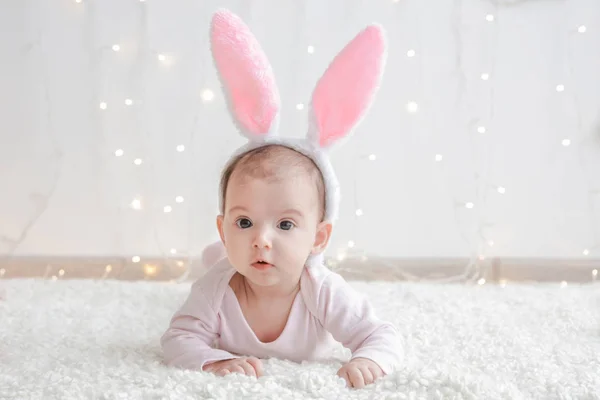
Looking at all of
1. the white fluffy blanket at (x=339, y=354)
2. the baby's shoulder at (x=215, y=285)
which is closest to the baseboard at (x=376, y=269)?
the white fluffy blanket at (x=339, y=354)

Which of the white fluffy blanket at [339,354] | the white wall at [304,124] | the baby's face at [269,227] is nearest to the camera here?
the white fluffy blanket at [339,354]

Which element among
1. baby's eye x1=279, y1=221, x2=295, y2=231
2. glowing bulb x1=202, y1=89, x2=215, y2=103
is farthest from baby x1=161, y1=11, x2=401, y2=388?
glowing bulb x1=202, y1=89, x2=215, y2=103

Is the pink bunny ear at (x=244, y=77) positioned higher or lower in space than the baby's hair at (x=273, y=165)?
higher

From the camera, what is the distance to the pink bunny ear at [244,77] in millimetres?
1150

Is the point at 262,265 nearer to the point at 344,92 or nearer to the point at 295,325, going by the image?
the point at 295,325

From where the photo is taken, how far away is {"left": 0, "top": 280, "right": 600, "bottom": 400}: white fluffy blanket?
97cm

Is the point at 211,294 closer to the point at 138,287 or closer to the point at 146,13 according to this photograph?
the point at 138,287

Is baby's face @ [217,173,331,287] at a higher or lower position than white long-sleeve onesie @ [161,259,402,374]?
higher

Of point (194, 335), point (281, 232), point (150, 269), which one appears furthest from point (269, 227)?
point (150, 269)

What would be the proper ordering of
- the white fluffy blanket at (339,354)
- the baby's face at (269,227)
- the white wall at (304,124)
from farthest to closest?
the white wall at (304,124)
the baby's face at (269,227)
the white fluffy blanket at (339,354)

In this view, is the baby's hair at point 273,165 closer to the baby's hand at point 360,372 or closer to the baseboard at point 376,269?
the baby's hand at point 360,372

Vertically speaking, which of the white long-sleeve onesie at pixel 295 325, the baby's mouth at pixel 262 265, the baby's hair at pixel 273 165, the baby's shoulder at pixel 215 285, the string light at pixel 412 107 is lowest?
the white long-sleeve onesie at pixel 295 325

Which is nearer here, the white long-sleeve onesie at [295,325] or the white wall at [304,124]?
the white long-sleeve onesie at [295,325]

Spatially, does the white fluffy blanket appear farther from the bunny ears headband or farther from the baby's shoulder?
the bunny ears headband
